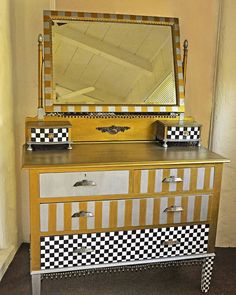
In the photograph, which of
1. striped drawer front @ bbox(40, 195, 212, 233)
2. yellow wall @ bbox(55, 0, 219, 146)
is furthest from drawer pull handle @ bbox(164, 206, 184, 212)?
yellow wall @ bbox(55, 0, 219, 146)

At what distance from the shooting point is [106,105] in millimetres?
2230

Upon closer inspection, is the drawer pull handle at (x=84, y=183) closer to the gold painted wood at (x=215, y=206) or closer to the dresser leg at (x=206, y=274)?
the gold painted wood at (x=215, y=206)

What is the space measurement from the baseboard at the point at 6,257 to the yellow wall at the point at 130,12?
0.18 metres

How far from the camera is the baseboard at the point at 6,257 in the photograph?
91.8 inches

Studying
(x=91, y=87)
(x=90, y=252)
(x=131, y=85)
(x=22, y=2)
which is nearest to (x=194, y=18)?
(x=131, y=85)

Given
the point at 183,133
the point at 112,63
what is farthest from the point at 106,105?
the point at 183,133

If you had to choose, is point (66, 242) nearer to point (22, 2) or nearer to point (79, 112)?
point (79, 112)

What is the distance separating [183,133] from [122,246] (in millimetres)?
740

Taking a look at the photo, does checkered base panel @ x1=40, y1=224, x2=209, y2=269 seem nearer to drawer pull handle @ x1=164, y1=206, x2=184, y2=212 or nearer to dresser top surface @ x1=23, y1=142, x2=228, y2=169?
drawer pull handle @ x1=164, y1=206, x2=184, y2=212

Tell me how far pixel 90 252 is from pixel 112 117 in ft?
2.60

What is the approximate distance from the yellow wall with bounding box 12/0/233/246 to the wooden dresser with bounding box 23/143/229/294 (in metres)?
0.60

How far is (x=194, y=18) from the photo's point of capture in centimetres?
253

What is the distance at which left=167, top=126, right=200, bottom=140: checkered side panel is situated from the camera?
221cm

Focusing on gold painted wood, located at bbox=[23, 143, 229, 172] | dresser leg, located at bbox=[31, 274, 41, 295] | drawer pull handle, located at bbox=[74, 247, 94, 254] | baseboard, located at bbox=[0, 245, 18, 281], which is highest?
gold painted wood, located at bbox=[23, 143, 229, 172]
